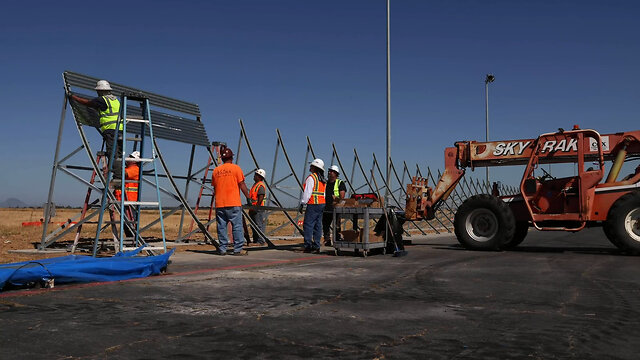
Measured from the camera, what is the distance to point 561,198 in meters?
13.2

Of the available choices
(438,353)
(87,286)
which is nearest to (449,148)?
(87,286)

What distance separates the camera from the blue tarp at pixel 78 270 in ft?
Result: 20.0

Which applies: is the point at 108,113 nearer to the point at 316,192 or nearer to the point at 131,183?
the point at 131,183

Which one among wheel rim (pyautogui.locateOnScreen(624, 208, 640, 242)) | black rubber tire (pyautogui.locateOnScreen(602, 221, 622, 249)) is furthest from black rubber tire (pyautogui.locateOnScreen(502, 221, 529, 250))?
wheel rim (pyautogui.locateOnScreen(624, 208, 640, 242))

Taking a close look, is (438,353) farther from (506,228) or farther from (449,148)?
(449,148)

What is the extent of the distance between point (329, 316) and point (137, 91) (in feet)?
27.8

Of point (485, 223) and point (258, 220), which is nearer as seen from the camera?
point (485, 223)

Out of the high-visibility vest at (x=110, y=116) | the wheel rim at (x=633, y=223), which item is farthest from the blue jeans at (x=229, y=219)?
the wheel rim at (x=633, y=223)

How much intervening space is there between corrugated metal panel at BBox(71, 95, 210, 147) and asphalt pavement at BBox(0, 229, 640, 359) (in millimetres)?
4210

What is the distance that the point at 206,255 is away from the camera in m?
10.6

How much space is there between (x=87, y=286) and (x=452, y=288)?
4.31 metres

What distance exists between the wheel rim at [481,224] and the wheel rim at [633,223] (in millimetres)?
2854

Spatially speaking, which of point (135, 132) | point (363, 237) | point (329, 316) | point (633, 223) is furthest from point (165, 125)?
point (633, 223)

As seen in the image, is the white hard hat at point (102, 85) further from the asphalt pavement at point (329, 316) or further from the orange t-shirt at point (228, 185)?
the asphalt pavement at point (329, 316)
